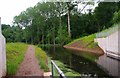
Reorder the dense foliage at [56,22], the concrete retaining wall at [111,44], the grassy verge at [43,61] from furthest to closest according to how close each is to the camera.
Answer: the dense foliage at [56,22] < the concrete retaining wall at [111,44] < the grassy verge at [43,61]

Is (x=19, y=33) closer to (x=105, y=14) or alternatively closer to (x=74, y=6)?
(x=74, y=6)

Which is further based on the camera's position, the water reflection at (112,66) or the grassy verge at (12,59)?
the water reflection at (112,66)

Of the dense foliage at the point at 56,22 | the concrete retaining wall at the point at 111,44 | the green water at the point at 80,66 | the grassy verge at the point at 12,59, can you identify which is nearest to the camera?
the grassy verge at the point at 12,59

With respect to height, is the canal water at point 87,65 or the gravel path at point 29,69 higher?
the gravel path at point 29,69

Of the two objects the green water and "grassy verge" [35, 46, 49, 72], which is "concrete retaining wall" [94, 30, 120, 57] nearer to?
the green water

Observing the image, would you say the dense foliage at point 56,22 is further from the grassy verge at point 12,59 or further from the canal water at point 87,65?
the grassy verge at point 12,59

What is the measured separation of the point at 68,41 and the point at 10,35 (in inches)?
1028

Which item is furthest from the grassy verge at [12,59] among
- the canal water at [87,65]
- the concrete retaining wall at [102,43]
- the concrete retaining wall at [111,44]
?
the concrete retaining wall at [102,43]

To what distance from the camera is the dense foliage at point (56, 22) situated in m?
47.2

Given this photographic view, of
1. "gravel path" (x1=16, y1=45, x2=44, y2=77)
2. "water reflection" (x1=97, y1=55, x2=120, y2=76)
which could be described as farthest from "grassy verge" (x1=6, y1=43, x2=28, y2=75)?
"water reflection" (x1=97, y1=55, x2=120, y2=76)

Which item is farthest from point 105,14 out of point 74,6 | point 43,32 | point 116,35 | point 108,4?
point 43,32

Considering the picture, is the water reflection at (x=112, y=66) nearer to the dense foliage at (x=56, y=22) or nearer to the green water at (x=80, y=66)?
the green water at (x=80, y=66)

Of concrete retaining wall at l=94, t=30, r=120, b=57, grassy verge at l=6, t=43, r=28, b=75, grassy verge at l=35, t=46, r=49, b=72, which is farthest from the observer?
concrete retaining wall at l=94, t=30, r=120, b=57

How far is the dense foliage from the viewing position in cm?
4722
